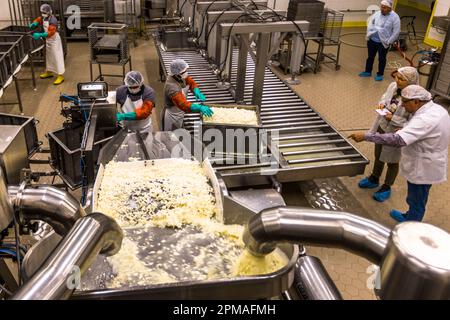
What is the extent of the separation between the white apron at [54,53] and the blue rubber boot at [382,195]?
5.10 metres

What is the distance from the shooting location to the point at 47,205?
120cm

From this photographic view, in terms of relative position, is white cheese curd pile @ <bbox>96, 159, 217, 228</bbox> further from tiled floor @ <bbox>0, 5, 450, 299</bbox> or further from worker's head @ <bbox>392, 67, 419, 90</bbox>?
worker's head @ <bbox>392, 67, 419, 90</bbox>

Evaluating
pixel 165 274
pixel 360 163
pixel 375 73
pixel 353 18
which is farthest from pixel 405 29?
pixel 165 274

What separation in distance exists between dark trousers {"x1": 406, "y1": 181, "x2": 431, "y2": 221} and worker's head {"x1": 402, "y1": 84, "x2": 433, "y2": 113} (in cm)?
67

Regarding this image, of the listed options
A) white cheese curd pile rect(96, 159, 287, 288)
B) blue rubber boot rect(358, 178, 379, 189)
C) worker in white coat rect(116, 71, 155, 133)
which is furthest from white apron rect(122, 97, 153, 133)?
blue rubber boot rect(358, 178, 379, 189)

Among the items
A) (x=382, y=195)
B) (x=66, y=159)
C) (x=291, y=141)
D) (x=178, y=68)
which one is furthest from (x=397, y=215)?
(x=66, y=159)

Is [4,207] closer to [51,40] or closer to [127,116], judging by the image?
[127,116]

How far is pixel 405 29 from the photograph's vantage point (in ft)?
33.6

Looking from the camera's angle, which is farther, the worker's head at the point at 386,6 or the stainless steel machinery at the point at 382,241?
the worker's head at the point at 386,6

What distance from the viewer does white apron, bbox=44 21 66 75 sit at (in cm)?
643

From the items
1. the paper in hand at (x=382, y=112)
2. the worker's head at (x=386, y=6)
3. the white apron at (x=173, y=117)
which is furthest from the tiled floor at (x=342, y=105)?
the white apron at (x=173, y=117)

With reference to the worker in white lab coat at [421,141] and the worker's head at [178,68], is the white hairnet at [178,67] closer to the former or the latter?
the worker's head at [178,68]

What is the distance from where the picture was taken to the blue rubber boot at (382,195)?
410cm

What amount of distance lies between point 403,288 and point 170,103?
3547mm
